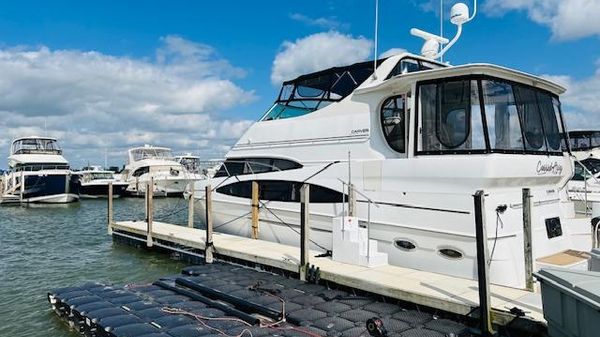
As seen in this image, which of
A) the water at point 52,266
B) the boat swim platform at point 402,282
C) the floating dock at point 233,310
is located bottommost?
the water at point 52,266

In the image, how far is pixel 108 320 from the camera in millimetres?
6656

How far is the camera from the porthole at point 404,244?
25.7 ft

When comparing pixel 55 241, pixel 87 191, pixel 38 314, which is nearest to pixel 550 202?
pixel 38 314

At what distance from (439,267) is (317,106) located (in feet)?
15.3

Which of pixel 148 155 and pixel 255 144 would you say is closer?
pixel 255 144

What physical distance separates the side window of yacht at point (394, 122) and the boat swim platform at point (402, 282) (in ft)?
7.93

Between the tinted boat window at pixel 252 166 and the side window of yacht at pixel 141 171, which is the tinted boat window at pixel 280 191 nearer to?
the tinted boat window at pixel 252 166

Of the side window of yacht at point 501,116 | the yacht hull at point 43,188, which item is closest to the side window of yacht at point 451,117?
the side window of yacht at point 501,116

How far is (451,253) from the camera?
7.30m

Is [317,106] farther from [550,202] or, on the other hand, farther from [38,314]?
[38,314]

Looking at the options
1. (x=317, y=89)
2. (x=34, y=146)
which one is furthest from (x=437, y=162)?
(x=34, y=146)

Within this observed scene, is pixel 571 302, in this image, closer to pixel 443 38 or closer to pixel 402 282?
pixel 402 282

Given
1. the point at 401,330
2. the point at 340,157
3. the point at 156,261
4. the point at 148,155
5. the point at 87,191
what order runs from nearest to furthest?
the point at 401,330, the point at 340,157, the point at 156,261, the point at 87,191, the point at 148,155

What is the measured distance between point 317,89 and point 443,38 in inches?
124
